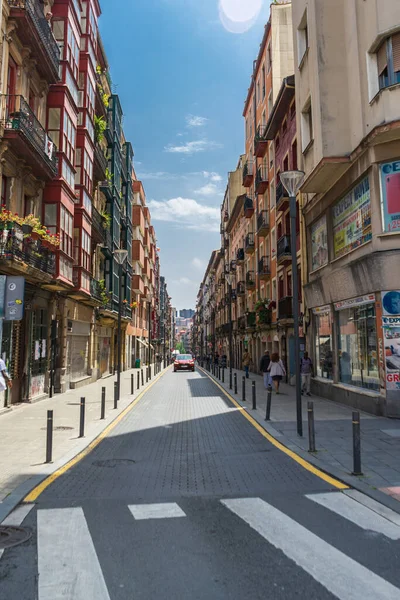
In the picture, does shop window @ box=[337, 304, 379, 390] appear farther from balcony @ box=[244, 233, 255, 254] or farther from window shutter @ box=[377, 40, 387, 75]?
balcony @ box=[244, 233, 255, 254]

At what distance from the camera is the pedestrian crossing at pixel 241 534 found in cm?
380

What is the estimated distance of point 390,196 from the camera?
13688 mm

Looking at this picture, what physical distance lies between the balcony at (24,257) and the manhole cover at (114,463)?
23.0 ft

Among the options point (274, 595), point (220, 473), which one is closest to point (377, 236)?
point (220, 473)

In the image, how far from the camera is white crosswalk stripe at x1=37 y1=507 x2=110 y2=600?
3.71 m

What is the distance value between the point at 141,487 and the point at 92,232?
22.0 m

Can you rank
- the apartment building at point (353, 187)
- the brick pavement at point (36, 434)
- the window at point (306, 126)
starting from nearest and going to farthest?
the brick pavement at point (36, 434)
the apartment building at point (353, 187)
the window at point (306, 126)

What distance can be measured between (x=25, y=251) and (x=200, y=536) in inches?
477

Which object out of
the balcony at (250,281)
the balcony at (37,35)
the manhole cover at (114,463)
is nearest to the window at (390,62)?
the balcony at (37,35)

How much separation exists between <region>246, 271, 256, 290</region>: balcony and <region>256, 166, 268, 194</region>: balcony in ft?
25.2

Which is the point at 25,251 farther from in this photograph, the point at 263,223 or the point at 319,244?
the point at 263,223

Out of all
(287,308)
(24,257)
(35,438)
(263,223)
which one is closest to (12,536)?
(35,438)

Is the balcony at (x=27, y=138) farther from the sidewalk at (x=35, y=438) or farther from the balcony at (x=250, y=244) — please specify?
the balcony at (x=250, y=244)

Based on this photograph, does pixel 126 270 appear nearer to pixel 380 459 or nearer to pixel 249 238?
pixel 249 238
